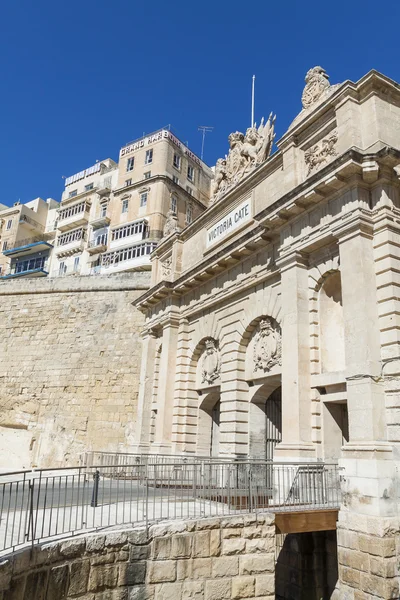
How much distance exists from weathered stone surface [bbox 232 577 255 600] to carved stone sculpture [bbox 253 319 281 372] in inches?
251

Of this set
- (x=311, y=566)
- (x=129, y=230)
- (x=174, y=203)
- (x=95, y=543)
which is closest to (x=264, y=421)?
(x=311, y=566)

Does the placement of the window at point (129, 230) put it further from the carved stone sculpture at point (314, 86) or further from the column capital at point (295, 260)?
the column capital at point (295, 260)

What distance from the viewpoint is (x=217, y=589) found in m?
7.72

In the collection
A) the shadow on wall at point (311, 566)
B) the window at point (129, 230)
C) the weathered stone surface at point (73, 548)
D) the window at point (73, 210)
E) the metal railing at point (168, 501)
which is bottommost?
the shadow on wall at point (311, 566)

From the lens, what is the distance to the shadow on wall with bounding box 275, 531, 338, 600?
966 centimetres

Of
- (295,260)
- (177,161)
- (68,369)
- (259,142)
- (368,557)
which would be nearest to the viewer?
(368,557)

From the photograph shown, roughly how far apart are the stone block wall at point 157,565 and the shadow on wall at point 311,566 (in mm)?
2201

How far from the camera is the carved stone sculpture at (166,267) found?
69.9 ft

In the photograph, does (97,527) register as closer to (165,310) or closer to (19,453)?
(165,310)

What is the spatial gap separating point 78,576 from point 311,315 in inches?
309

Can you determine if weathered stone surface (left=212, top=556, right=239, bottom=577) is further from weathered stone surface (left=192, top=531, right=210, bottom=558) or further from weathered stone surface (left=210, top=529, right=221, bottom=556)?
weathered stone surface (left=192, top=531, right=210, bottom=558)

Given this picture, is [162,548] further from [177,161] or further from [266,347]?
[177,161]

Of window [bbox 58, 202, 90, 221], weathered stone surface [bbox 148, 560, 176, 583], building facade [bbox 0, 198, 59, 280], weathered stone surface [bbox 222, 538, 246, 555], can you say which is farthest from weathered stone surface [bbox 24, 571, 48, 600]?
building facade [bbox 0, 198, 59, 280]

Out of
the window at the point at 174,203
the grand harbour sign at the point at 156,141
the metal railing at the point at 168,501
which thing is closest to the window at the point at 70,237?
the grand harbour sign at the point at 156,141
